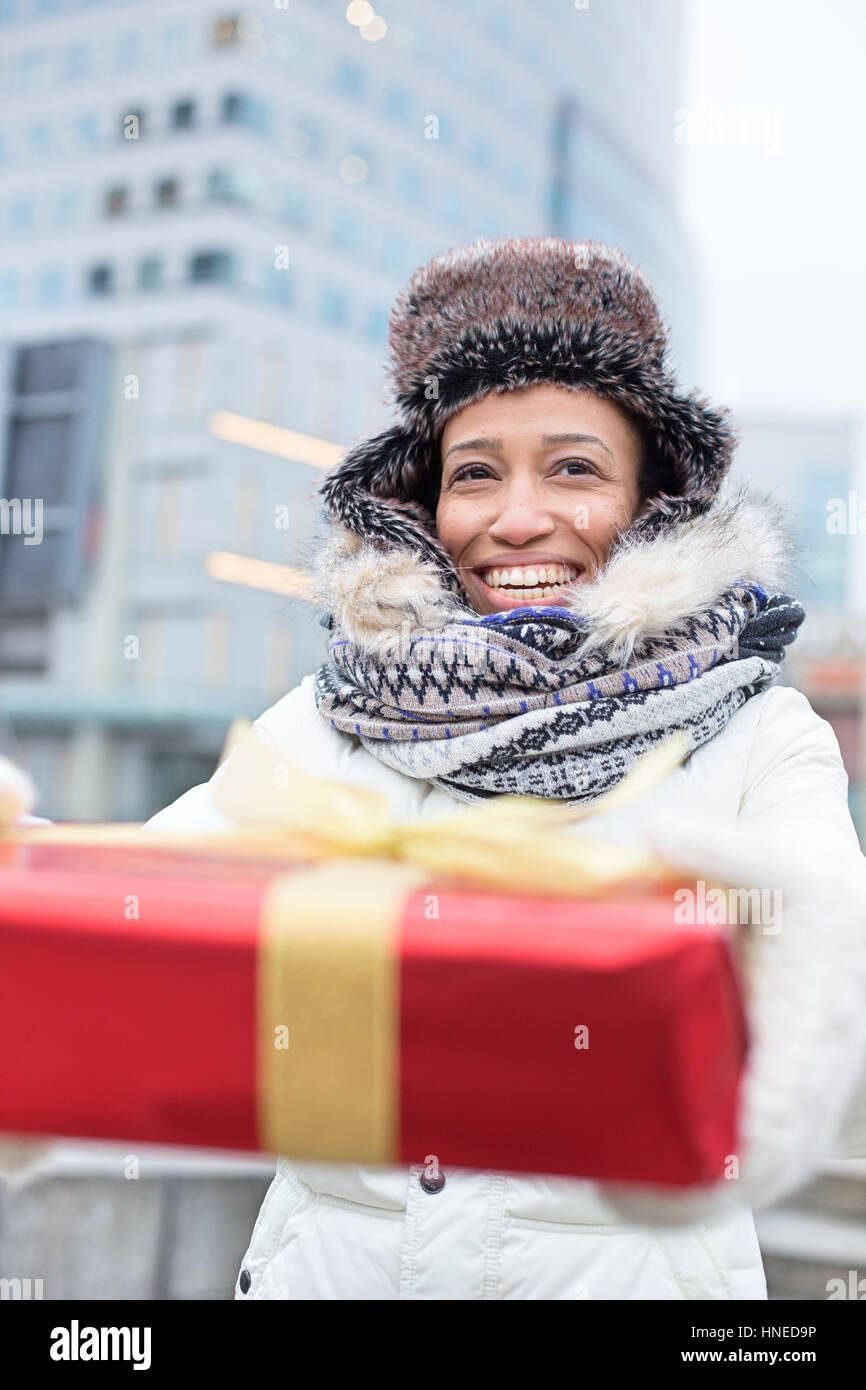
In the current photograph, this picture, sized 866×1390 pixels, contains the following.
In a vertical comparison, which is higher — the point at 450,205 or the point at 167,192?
the point at 450,205

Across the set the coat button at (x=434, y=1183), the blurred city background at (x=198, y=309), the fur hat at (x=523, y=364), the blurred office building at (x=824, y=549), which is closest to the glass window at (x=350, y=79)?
the blurred city background at (x=198, y=309)

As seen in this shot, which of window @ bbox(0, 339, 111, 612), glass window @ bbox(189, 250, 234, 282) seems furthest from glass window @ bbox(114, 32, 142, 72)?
window @ bbox(0, 339, 111, 612)

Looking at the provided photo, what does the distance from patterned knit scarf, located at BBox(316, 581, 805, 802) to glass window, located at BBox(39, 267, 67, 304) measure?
75.9 ft

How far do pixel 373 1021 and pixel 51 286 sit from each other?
24122 mm

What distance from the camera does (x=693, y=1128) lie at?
636 mm

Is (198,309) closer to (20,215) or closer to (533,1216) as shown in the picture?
(20,215)

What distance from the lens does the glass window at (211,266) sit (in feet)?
68.0

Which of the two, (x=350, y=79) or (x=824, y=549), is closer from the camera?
(x=824, y=549)

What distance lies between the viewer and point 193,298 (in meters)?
20.7

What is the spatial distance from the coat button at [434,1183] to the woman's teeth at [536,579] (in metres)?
0.67

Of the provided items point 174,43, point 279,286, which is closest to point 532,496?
point 279,286

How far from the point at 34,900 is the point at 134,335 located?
2190 centimetres

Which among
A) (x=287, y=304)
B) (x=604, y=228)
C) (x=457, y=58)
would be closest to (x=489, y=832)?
(x=287, y=304)
